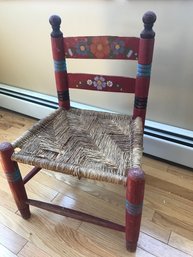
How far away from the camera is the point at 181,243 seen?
0.70 meters

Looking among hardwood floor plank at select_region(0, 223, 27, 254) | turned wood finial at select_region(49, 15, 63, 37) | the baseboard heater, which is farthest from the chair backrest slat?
hardwood floor plank at select_region(0, 223, 27, 254)

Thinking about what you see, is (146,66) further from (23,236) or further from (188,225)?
(23,236)

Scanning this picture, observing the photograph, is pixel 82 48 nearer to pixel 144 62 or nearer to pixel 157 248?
pixel 144 62

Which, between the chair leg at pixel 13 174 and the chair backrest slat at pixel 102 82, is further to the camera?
the chair backrest slat at pixel 102 82

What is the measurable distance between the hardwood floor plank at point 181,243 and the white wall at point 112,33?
403 mm

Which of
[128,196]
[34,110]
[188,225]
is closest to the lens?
[128,196]

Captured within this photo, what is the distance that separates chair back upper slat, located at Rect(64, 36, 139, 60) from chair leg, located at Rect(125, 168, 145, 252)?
A: 363 mm

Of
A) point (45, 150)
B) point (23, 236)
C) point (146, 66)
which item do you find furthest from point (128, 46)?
point (23, 236)

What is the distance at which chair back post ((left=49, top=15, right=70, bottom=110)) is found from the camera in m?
0.71

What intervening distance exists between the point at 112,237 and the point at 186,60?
0.63m

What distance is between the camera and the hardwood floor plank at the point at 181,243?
68 centimetres

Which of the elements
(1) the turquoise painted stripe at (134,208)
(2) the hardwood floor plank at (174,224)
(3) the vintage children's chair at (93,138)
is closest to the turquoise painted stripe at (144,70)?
(3) the vintage children's chair at (93,138)

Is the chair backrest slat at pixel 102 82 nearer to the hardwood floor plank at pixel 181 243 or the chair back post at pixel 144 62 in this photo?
the chair back post at pixel 144 62

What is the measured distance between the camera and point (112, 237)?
722 mm
